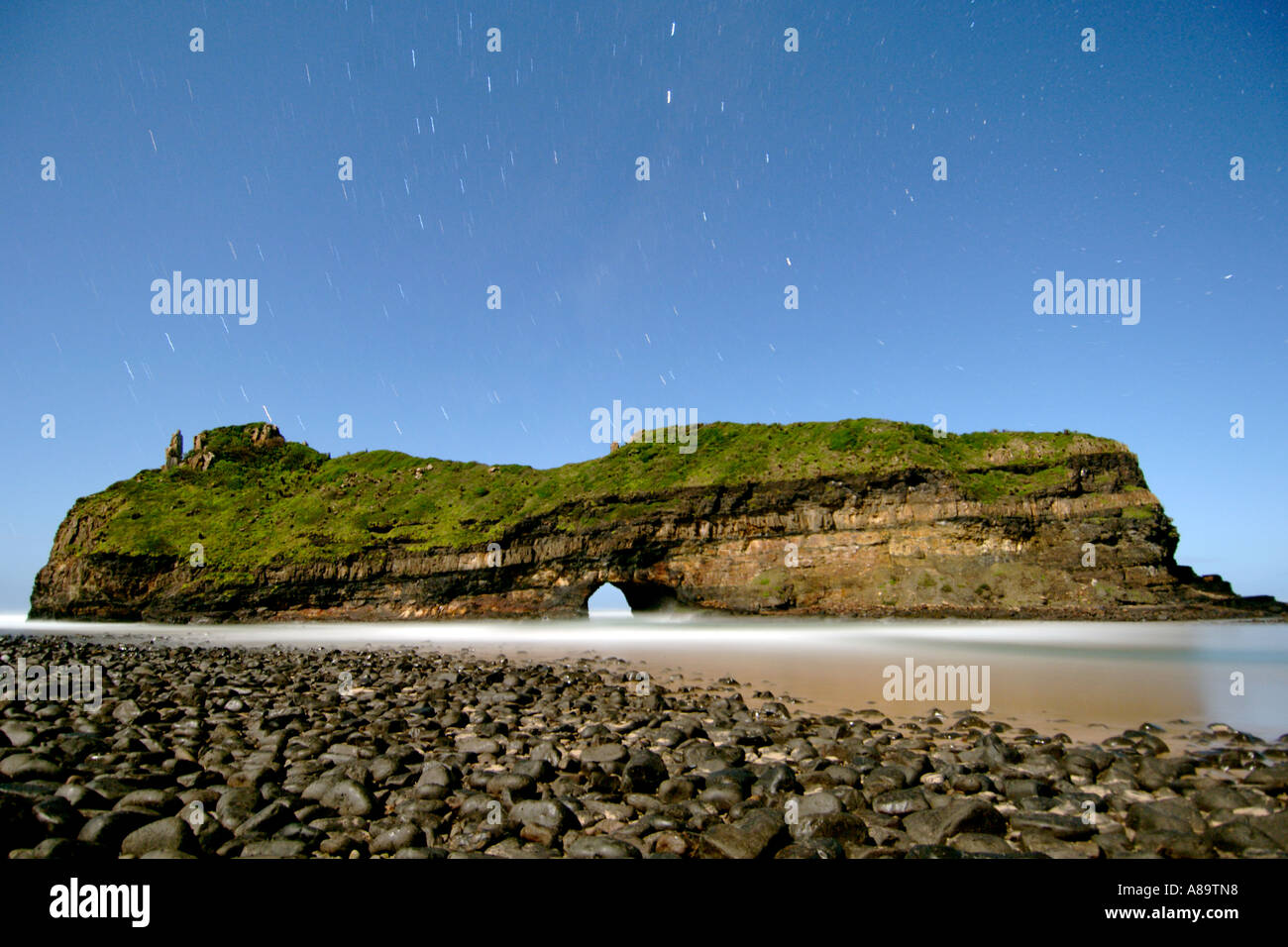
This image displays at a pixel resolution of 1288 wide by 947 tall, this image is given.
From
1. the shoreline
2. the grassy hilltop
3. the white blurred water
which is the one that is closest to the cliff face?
the grassy hilltop

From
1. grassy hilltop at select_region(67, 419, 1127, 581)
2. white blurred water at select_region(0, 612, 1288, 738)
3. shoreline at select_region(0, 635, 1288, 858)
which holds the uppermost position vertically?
grassy hilltop at select_region(67, 419, 1127, 581)

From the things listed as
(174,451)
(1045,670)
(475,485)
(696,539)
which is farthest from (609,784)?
(174,451)

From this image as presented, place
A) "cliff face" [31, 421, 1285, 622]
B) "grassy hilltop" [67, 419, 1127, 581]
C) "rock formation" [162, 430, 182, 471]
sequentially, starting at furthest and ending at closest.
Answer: "rock formation" [162, 430, 182, 471], "grassy hilltop" [67, 419, 1127, 581], "cliff face" [31, 421, 1285, 622]

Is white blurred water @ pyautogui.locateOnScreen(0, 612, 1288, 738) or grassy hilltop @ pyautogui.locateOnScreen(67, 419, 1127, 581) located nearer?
white blurred water @ pyautogui.locateOnScreen(0, 612, 1288, 738)

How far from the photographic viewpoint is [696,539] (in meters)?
50.6

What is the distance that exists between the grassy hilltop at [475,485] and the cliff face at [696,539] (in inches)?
7.9

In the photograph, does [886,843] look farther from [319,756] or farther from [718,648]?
[718,648]

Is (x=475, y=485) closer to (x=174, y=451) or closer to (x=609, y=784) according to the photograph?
(x=174, y=451)

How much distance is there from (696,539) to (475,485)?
948 inches

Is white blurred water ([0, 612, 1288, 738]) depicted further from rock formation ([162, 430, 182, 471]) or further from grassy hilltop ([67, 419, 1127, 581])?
rock formation ([162, 430, 182, 471])

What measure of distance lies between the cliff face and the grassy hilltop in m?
0.20

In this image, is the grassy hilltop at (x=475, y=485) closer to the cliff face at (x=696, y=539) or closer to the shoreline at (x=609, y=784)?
the cliff face at (x=696, y=539)

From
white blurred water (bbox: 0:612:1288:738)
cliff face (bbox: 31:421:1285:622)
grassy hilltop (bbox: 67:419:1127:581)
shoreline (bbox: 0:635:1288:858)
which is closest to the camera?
shoreline (bbox: 0:635:1288:858)

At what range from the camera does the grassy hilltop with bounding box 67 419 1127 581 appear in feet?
165
